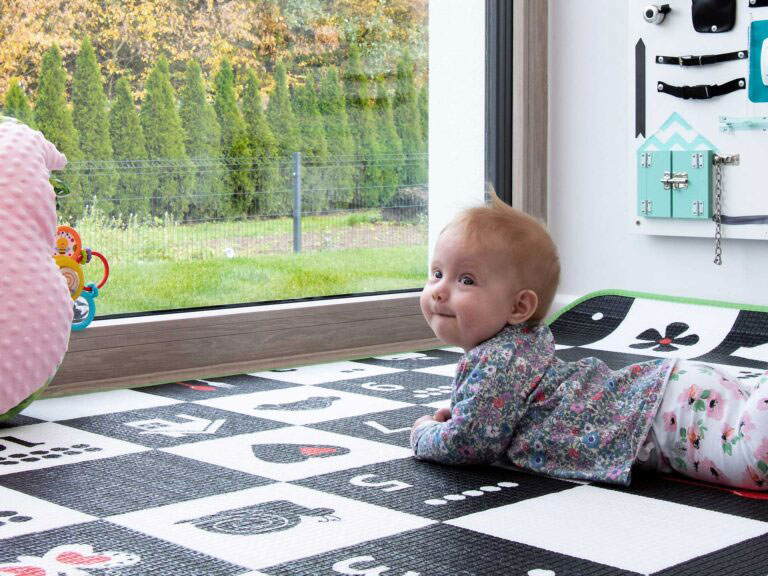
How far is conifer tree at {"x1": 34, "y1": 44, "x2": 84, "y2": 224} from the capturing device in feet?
7.07

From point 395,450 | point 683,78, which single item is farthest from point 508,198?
point 395,450

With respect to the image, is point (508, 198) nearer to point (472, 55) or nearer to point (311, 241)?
point (472, 55)

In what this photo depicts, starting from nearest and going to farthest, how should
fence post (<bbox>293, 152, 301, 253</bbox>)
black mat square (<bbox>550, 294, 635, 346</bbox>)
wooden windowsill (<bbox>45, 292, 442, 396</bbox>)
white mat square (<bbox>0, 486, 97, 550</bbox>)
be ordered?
1. white mat square (<bbox>0, 486, 97, 550</bbox>)
2. wooden windowsill (<bbox>45, 292, 442, 396</bbox>)
3. fence post (<bbox>293, 152, 301, 253</bbox>)
4. black mat square (<bbox>550, 294, 635, 346</bbox>)

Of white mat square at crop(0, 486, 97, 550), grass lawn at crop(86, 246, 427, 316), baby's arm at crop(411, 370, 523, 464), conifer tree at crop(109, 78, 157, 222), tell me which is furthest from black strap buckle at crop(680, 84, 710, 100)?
white mat square at crop(0, 486, 97, 550)

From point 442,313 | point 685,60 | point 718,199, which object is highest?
point 685,60

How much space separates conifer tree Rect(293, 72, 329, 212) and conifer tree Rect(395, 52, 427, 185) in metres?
0.26

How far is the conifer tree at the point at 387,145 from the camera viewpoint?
2.77 metres

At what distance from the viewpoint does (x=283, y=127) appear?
2.56 meters

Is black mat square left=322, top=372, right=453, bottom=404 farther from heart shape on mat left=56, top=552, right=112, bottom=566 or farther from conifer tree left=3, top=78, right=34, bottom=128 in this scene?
heart shape on mat left=56, top=552, right=112, bottom=566

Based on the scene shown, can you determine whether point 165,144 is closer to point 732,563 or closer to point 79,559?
point 79,559

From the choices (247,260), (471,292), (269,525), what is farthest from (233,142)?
(269,525)

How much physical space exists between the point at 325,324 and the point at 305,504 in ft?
3.95

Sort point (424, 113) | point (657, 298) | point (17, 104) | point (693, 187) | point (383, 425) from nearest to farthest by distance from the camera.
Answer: point (383, 425) < point (17, 104) < point (693, 187) < point (657, 298) < point (424, 113)

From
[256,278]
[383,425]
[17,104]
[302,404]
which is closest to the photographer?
[383,425]
